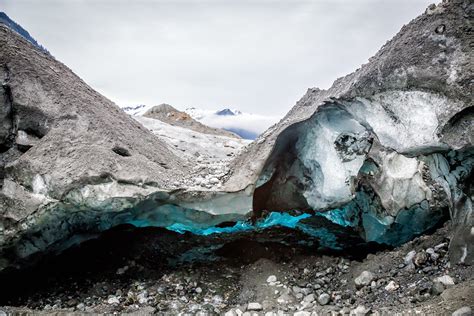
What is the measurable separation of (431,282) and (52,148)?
14.8 feet

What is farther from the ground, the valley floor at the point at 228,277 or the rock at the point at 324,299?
the valley floor at the point at 228,277

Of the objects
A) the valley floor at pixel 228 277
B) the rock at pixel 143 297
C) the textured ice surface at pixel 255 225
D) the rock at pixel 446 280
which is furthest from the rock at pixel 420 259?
the rock at pixel 143 297

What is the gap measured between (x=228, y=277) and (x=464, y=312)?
2.97m

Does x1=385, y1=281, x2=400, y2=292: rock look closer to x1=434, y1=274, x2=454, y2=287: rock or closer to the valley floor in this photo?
the valley floor

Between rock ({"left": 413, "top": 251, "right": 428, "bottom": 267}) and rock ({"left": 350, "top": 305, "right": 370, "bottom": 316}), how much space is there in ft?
2.75

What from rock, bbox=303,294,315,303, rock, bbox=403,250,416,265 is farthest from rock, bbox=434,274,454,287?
rock, bbox=303,294,315,303

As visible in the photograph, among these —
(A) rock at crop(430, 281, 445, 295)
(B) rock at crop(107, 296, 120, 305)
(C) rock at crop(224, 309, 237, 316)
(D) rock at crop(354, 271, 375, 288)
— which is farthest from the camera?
(B) rock at crop(107, 296, 120, 305)

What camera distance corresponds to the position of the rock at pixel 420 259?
4.20 metres

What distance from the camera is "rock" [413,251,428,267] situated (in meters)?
4.20

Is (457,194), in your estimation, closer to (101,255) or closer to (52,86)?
(101,255)

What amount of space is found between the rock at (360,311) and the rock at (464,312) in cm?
95

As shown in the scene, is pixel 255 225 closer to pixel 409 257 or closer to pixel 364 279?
pixel 364 279

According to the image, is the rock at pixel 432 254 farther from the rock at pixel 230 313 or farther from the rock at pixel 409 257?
the rock at pixel 230 313

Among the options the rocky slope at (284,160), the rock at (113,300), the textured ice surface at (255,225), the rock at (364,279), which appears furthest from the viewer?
the textured ice surface at (255,225)
